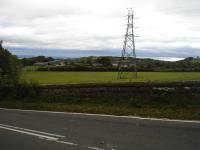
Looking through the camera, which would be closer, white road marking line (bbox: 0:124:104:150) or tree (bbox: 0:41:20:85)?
white road marking line (bbox: 0:124:104:150)

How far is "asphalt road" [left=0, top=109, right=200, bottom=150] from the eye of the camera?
8867 mm

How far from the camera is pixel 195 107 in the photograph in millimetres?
14078

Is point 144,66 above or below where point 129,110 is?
above

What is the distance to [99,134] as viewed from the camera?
1029 cm

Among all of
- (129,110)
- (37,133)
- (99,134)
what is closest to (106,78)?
(129,110)

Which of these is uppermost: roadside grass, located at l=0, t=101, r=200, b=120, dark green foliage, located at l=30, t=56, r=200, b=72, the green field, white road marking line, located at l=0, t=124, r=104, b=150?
dark green foliage, located at l=30, t=56, r=200, b=72

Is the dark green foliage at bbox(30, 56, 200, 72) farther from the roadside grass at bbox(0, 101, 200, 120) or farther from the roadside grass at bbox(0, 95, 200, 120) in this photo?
the roadside grass at bbox(0, 101, 200, 120)

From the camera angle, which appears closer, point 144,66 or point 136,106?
point 136,106

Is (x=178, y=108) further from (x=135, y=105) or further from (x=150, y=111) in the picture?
(x=135, y=105)

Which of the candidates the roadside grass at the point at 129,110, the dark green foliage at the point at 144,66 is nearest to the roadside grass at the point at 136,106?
the roadside grass at the point at 129,110

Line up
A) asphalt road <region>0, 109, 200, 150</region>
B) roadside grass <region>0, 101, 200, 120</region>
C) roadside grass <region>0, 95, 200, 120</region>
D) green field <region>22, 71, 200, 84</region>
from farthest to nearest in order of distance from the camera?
green field <region>22, 71, 200, 84</region>, roadside grass <region>0, 95, 200, 120</region>, roadside grass <region>0, 101, 200, 120</region>, asphalt road <region>0, 109, 200, 150</region>

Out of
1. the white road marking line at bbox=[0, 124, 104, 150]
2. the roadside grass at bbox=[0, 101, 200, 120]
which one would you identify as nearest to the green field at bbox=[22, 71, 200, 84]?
the roadside grass at bbox=[0, 101, 200, 120]

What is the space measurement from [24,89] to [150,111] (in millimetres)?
10180

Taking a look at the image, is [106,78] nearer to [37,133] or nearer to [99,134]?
[37,133]
